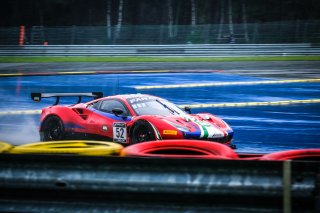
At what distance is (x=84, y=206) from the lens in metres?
2.79

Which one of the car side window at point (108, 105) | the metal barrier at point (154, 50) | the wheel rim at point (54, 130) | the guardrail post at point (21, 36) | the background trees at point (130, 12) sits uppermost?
the background trees at point (130, 12)

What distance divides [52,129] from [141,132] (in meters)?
1.06

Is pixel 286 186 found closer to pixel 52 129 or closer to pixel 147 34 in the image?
pixel 147 34

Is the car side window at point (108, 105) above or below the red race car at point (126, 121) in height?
above

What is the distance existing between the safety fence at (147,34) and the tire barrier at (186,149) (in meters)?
1.24

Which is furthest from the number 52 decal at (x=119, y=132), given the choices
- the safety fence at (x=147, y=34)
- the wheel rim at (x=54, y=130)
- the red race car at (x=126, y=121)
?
the safety fence at (x=147, y=34)

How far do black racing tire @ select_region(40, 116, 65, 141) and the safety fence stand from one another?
2.61ft

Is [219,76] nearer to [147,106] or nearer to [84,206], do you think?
[147,106]

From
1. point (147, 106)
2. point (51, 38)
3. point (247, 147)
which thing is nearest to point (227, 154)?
point (247, 147)

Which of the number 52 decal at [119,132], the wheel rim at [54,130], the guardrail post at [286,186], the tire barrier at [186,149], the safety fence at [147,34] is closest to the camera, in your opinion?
the guardrail post at [286,186]

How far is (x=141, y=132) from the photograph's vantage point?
4.26 m

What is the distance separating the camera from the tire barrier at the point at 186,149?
336cm

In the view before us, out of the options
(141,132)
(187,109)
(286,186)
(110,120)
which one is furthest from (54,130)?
(286,186)

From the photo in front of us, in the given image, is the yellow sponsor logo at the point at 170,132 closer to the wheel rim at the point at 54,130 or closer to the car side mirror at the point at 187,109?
the car side mirror at the point at 187,109
